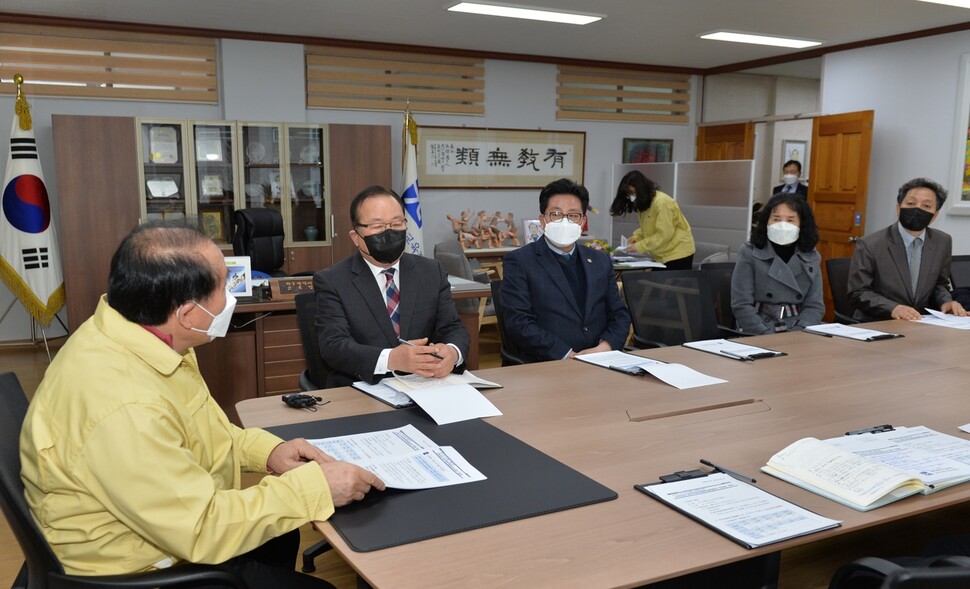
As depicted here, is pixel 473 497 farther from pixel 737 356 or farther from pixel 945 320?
pixel 945 320

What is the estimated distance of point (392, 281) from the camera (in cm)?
273

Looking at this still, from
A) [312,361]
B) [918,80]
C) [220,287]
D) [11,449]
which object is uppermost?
[918,80]

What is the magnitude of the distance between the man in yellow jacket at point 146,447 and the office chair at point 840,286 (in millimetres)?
3413

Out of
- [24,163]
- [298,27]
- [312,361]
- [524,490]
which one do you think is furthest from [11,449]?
[298,27]

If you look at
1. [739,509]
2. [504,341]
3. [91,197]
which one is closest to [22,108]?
[91,197]

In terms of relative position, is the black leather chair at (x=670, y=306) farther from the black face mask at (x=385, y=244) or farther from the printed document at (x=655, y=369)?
the black face mask at (x=385, y=244)

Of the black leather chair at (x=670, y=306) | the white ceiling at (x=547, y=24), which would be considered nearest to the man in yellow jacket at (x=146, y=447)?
the black leather chair at (x=670, y=306)

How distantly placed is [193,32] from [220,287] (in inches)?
221

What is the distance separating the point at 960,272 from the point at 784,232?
1.70 m

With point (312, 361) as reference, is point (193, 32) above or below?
above

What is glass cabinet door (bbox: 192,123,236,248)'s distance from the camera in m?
6.05

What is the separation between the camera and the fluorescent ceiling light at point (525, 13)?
540 cm

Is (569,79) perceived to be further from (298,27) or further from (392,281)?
(392,281)

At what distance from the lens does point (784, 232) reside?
347 centimetres
